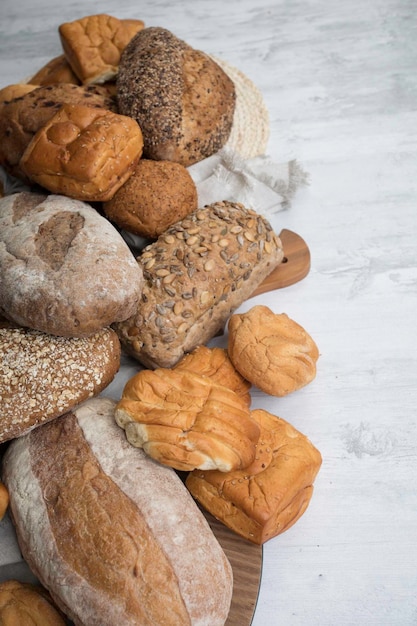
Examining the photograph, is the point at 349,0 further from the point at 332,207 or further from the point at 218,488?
the point at 218,488

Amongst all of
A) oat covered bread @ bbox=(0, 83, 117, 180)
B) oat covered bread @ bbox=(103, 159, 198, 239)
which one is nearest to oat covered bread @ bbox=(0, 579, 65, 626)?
oat covered bread @ bbox=(103, 159, 198, 239)

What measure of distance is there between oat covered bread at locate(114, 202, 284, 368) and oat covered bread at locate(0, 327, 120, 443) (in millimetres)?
172

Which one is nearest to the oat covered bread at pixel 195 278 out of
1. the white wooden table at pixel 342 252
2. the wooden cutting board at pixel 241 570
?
the white wooden table at pixel 342 252

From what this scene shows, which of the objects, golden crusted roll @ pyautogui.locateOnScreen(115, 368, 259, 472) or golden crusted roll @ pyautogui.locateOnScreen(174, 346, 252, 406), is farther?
golden crusted roll @ pyautogui.locateOnScreen(174, 346, 252, 406)

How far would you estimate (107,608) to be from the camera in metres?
1.53

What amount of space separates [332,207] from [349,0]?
1383 millimetres

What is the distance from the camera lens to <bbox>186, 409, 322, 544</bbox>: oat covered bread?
1.70m

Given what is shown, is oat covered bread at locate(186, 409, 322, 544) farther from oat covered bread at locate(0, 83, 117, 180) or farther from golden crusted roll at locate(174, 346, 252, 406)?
oat covered bread at locate(0, 83, 117, 180)

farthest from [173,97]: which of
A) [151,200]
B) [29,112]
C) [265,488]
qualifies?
[265,488]

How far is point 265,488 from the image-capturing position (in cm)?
172

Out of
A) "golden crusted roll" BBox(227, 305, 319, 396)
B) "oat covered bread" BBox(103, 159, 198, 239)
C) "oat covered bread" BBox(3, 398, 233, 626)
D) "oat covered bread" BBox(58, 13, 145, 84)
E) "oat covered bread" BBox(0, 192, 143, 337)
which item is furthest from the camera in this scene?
"oat covered bread" BBox(58, 13, 145, 84)

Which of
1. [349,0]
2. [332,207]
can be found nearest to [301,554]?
[332,207]

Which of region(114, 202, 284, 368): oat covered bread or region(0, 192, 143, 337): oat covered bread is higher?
region(0, 192, 143, 337): oat covered bread

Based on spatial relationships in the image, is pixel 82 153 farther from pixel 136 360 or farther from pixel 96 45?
pixel 96 45
